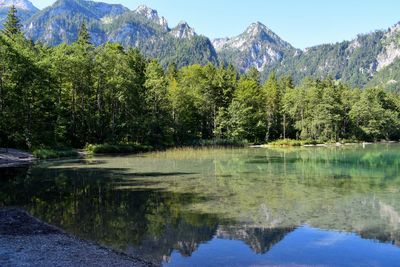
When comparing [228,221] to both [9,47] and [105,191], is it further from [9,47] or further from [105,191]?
[9,47]

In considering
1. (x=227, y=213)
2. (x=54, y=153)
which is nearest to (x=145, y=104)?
(x=54, y=153)

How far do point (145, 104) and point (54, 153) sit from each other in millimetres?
22672

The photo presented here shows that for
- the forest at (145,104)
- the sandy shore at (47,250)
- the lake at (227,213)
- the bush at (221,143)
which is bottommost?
the lake at (227,213)

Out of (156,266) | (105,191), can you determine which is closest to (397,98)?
(105,191)

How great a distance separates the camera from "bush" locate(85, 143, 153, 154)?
175 feet

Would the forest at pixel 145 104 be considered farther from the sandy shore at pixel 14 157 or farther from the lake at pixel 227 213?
the lake at pixel 227 213

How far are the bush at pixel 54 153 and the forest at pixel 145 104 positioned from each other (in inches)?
72.7

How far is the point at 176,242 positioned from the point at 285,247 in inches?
134

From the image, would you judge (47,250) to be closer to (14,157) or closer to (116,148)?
(14,157)

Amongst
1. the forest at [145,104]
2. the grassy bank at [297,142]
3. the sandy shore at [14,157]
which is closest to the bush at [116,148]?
the forest at [145,104]

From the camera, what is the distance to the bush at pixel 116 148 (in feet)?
175

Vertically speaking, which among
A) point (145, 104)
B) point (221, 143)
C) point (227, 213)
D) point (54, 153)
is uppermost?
point (145, 104)

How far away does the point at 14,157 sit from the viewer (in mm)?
40375

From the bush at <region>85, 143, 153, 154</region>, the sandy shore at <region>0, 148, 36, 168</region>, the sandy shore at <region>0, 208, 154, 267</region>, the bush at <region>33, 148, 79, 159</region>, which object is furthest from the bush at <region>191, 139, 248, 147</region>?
the sandy shore at <region>0, 208, 154, 267</region>
